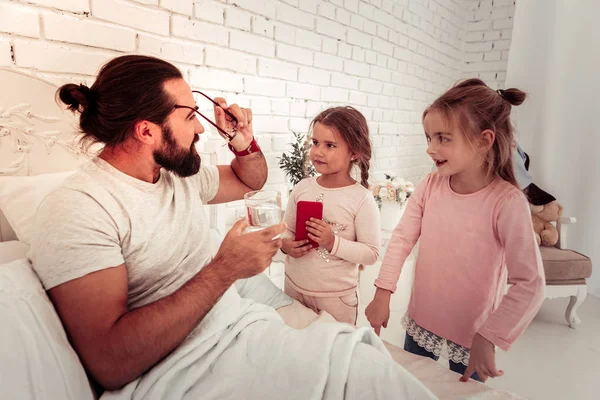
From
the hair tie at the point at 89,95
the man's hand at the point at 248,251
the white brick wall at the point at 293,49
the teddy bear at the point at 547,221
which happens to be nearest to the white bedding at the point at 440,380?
the man's hand at the point at 248,251

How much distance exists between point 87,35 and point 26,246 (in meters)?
0.82

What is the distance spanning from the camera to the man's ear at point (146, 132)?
0.97m

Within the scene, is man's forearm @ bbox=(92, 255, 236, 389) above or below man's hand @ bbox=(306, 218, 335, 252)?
below

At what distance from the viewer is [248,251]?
90 cm

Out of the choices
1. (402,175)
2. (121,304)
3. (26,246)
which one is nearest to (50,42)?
(26,246)

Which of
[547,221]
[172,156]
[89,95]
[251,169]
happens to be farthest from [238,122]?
[547,221]

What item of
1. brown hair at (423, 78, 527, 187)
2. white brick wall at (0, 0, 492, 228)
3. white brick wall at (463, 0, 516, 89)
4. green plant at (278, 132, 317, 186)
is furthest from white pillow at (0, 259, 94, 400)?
white brick wall at (463, 0, 516, 89)

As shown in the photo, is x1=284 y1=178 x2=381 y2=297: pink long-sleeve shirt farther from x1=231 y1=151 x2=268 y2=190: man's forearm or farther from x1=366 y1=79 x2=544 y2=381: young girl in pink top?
x1=231 y1=151 x2=268 y2=190: man's forearm

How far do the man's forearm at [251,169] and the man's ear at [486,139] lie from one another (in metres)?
0.79

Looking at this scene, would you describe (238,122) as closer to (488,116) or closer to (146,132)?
(146,132)

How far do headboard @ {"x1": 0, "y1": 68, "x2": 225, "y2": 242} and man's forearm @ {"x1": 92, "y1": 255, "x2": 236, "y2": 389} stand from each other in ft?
2.14

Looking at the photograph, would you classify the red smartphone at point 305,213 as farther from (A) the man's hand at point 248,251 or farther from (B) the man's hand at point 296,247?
(A) the man's hand at point 248,251

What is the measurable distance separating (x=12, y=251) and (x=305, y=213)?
884 mm

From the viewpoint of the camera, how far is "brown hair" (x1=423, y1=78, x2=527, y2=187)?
110cm
